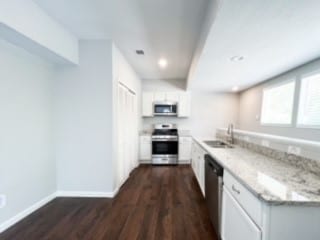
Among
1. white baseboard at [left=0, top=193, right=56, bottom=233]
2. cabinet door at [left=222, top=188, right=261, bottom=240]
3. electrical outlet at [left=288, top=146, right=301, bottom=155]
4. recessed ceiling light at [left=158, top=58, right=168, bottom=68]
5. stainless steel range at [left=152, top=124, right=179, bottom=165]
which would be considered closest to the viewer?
cabinet door at [left=222, top=188, right=261, bottom=240]

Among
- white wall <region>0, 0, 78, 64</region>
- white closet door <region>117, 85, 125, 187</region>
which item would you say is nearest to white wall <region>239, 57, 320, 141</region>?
white closet door <region>117, 85, 125, 187</region>

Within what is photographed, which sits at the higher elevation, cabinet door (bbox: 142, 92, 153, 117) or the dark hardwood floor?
cabinet door (bbox: 142, 92, 153, 117)

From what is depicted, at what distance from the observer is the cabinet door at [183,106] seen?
568 cm

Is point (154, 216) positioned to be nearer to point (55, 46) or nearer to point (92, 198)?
point (92, 198)

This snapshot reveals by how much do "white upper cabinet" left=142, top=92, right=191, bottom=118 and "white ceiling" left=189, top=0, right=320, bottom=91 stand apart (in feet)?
6.97

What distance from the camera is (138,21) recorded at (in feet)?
8.24

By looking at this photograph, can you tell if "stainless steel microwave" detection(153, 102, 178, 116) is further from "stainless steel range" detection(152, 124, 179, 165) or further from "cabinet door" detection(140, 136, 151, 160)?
"cabinet door" detection(140, 136, 151, 160)

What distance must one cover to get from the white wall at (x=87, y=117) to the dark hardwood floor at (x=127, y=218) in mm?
415

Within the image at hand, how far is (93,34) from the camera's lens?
2963mm

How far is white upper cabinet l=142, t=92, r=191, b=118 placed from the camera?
5.67m

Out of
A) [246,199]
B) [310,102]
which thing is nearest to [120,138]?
[246,199]

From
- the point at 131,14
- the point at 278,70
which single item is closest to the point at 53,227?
the point at 131,14

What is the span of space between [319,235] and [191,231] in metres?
1.43

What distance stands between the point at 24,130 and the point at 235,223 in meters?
2.75
